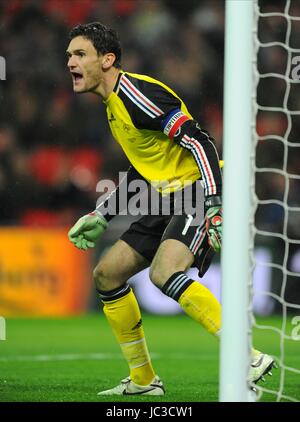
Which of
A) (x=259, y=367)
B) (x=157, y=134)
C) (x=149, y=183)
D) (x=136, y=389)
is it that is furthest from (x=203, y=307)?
(x=157, y=134)

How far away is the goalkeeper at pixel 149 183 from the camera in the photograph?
14.9ft

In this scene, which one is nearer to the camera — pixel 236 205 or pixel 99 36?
pixel 236 205

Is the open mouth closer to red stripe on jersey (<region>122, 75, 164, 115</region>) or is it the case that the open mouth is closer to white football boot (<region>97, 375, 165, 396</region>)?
red stripe on jersey (<region>122, 75, 164, 115</region>)

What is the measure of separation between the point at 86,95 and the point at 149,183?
6.64m

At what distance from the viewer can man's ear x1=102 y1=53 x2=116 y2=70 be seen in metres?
4.82

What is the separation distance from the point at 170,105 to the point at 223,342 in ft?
4.61

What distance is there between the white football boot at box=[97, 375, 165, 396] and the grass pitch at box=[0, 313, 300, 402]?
66 millimetres

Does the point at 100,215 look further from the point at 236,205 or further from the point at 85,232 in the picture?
the point at 236,205

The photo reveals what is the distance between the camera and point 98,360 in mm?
6578

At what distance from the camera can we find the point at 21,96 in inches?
456

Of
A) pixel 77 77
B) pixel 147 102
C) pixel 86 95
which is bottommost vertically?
pixel 147 102

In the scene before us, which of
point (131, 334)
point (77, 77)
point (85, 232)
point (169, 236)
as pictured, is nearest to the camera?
point (169, 236)

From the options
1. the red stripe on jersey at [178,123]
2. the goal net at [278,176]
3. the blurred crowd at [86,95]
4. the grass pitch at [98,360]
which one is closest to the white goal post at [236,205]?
the grass pitch at [98,360]

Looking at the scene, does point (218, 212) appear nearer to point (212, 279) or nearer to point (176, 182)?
point (176, 182)
